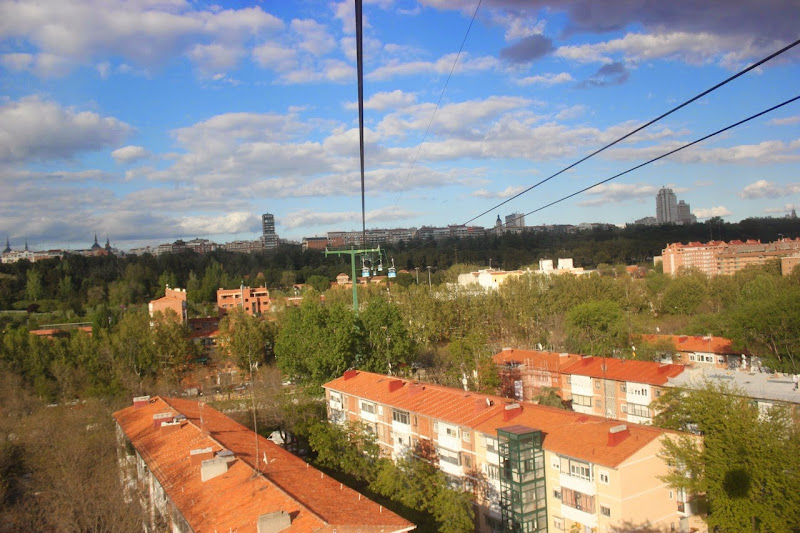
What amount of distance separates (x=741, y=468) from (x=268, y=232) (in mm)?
83787

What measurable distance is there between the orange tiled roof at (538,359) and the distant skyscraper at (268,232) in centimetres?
6255

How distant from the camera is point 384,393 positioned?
13086 millimetres

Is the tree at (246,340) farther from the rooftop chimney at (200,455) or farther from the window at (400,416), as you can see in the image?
the rooftop chimney at (200,455)

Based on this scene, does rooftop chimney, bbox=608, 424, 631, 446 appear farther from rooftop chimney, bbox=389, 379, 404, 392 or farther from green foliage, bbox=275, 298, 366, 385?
green foliage, bbox=275, 298, 366, 385

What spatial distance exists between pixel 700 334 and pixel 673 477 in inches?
661

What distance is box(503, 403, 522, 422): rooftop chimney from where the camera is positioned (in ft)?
32.9

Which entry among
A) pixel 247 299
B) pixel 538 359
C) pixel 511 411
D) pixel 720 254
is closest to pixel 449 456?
Answer: pixel 511 411

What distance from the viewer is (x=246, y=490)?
279 inches

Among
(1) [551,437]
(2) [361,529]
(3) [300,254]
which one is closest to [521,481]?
(1) [551,437]

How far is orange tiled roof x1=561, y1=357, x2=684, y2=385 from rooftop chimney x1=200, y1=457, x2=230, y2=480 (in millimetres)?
10399

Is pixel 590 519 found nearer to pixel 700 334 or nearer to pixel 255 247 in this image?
pixel 700 334

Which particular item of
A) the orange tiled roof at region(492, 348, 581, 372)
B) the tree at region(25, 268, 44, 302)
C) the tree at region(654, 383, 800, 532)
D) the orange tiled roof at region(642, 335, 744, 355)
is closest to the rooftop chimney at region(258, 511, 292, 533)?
the tree at region(654, 383, 800, 532)

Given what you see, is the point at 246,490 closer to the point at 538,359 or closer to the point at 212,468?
the point at 212,468

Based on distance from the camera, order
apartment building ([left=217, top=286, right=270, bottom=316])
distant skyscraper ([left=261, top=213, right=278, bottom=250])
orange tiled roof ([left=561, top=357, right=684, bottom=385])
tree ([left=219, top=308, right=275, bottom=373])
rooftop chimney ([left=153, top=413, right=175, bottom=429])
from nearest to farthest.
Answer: rooftop chimney ([left=153, top=413, right=175, bottom=429]) → orange tiled roof ([left=561, top=357, right=684, bottom=385]) → tree ([left=219, top=308, right=275, bottom=373]) → apartment building ([left=217, top=286, right=270, bottom=316]) → distant skyscraper ([left=261, top=213, right=278, bottom=250])
